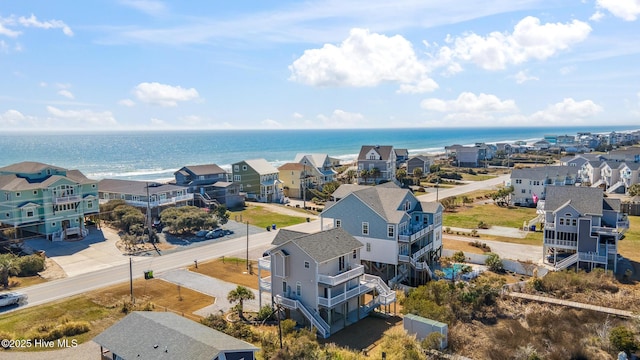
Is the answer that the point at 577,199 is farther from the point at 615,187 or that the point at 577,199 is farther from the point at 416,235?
the point at 615,187

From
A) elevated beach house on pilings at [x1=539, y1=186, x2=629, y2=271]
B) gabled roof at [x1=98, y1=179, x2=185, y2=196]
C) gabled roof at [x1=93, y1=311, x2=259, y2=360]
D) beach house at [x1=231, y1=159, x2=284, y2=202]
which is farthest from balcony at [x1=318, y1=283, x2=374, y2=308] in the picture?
beach house at [x1=231, y1=159, x2=284, y2=202]

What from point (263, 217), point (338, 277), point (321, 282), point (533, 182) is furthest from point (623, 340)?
point (533, 182)

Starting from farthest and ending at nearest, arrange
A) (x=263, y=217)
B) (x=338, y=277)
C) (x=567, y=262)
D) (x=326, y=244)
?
1. (x=263, y=217)
2. (x=567, y=262)
3. (x=326, y=244)
4. (x=338, y=277)

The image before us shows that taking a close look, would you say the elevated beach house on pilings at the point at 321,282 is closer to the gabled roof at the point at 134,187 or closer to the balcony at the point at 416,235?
the balcony at the point at 416,235

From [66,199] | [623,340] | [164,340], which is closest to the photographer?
[164,340]

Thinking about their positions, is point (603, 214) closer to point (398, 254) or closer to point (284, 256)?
point (398, 254)

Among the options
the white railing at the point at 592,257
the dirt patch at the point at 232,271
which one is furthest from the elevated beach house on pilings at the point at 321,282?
the white railing at the point at 592,257

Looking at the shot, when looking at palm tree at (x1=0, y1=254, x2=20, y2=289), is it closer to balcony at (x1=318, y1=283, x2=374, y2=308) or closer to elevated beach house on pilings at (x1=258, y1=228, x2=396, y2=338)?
elevated beach house on pilings at (x1=258, y1=228, x2=396, y2=338)
